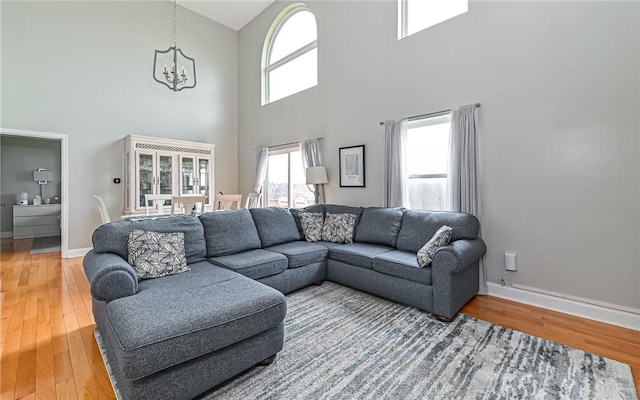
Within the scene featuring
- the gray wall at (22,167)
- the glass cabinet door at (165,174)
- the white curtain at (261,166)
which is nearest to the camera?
the glass cabinet door at (165,174)

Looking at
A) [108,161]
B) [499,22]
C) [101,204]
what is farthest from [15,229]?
[499,22]

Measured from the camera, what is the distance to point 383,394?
5.30 ft

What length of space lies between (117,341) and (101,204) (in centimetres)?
313

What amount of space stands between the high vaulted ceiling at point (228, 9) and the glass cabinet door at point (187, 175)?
131 inches

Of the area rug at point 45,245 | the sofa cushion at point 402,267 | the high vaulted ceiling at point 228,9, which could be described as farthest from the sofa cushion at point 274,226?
the high vaulted ceiling at point 228,9

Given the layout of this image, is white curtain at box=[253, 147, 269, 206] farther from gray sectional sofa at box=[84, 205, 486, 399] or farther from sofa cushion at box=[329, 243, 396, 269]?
sofa cushion at box=[329, 243, 396, 269]

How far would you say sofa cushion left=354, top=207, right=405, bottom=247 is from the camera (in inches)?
135

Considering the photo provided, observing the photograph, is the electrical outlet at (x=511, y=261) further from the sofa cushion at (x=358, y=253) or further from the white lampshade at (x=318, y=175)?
the white lampshade at (x=318, y=175)

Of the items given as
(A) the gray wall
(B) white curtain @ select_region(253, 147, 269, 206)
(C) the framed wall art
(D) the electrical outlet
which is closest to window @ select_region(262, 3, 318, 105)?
(B) white curtain @ select_region(253, 147, 269, 206)

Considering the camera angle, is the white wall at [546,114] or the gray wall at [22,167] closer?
the white wall at [546,114]

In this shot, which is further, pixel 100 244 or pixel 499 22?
pixel 499 22

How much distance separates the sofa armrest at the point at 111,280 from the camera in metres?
1.77

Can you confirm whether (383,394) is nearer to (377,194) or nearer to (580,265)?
(580,265)

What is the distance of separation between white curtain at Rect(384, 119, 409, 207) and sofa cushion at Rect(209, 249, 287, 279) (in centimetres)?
180
